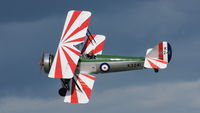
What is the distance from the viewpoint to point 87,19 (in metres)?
33.4

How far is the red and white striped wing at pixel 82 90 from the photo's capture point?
3122 centimetres

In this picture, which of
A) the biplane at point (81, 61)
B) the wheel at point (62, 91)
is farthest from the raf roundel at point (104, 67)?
the wheel at point (62, 91)

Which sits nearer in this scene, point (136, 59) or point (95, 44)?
point (136, 59)

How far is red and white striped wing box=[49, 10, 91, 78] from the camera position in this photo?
100ft

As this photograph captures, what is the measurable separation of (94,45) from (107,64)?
145 inches

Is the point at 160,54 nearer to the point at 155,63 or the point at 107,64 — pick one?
the point at 155,63

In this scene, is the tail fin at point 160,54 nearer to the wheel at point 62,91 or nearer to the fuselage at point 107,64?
the fuselage at point 107,64

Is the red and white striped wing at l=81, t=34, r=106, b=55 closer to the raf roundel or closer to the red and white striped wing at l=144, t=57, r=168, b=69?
the raf roundel

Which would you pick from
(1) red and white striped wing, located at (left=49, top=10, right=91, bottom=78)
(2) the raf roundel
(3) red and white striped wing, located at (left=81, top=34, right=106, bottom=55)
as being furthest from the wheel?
(3) red and white striped wing, located at (left=81, top=34, right=106, bottom=55)

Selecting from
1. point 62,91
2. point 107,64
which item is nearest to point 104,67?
point 107,64

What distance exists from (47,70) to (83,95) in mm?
3123

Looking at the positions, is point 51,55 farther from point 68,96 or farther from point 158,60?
point 158,60

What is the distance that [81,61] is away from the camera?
32.9m

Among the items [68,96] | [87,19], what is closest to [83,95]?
[68,96]
